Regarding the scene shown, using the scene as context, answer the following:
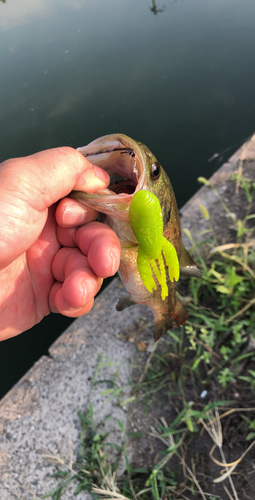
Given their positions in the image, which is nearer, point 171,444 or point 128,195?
point 128,195

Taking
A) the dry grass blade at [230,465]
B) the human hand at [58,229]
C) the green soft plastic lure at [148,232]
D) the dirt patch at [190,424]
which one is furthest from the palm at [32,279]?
the dry grass blade at [230,465]

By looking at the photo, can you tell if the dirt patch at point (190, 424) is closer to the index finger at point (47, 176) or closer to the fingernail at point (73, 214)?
the fingernail at point (73, 214)

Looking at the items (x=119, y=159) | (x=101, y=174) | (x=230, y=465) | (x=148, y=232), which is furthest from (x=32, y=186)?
(x=230, y=465)

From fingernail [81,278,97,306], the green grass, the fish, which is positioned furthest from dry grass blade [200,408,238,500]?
fingernail [81,278,97,306]

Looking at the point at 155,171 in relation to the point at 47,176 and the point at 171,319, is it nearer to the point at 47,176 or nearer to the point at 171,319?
the point at 47,176

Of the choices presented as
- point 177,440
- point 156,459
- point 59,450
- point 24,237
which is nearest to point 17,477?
point 59,450

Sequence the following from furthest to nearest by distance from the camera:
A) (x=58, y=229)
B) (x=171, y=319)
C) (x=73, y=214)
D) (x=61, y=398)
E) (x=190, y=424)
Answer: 1. (x=61, y=398)
2. (x=190, y=424)
3. (x=171, y=319)
4. (x=58, y=229)
5. (x=73, y=214)
